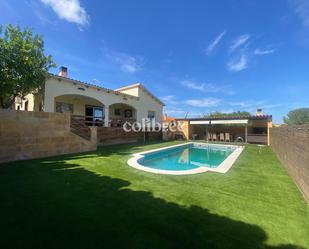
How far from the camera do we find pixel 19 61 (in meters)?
9.95

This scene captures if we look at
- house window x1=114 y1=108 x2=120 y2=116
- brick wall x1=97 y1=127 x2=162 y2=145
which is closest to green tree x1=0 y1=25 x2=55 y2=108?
brick wall x1=97 y1=127 x2=162 y2=145

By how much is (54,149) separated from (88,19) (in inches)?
381

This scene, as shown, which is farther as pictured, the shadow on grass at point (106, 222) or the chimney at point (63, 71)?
the chimney at point (63, 71)

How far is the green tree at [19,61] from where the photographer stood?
9.81m

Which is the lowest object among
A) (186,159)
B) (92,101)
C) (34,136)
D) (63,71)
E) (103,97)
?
(186,159)

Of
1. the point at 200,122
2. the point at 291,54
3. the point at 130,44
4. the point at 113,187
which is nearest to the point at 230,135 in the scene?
the point at 200,122

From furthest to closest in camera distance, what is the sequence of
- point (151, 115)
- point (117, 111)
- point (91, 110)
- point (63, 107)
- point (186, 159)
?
1. point (151, 115)
2. point (117, 111)
3. point (91, 110)
4. point (63, 107)
5. point (186, 159)

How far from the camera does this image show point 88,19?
12562 millimetres

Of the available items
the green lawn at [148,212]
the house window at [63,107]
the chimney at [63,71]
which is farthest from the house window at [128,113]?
the green lawn at [148,212]

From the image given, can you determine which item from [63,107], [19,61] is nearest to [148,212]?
[19,61]

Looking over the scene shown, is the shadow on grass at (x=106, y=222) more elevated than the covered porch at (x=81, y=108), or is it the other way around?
the covered porch at (x=81, y=108)

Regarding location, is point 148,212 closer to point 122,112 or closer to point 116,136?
point 116,136

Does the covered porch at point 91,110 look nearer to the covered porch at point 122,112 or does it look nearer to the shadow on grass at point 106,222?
the covered porch at point 122,112

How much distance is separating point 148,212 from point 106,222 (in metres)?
0.87
